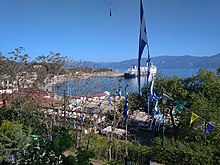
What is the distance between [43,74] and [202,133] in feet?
33.8

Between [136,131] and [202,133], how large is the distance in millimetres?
7689

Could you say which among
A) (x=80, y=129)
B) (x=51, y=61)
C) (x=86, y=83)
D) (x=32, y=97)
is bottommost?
(x=80, y=129)

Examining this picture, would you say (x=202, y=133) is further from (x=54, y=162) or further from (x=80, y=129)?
(x=54, y=162)

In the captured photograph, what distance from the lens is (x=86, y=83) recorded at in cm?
1080

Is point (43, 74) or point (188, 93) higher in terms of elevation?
point (43, 74)

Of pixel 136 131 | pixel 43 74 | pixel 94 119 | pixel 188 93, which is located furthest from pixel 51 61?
pixel 188 93

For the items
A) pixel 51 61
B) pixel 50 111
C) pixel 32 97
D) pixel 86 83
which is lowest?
pixel 50 111

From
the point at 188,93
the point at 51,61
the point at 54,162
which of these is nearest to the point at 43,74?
the point at 51,61

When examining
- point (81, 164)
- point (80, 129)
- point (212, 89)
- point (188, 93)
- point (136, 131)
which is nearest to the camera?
point (81, 164)

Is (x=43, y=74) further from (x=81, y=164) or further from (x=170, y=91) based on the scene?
(x=81, y=164)

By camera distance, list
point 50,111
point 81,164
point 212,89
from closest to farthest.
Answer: point 81,164
point 50,111
point 212,89

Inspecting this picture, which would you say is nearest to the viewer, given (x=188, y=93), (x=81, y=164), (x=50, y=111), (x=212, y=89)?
(x=81, y=164)

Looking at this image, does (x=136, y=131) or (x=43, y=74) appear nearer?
(x=43, y=74)

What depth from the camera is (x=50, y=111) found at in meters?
11.4
